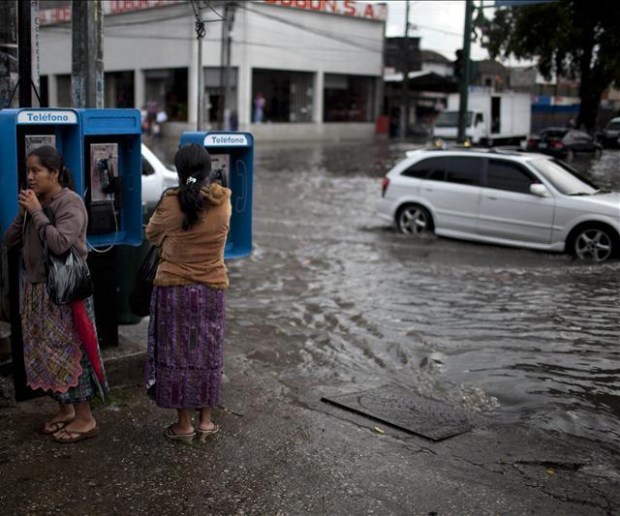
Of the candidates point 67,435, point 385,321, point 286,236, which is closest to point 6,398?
point 67,435

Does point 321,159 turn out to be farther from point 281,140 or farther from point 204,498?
point 204,498

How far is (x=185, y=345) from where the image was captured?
4508 mm

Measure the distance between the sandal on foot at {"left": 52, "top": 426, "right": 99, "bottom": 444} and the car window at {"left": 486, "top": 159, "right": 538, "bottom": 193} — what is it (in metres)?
8.61

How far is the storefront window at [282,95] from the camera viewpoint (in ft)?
139

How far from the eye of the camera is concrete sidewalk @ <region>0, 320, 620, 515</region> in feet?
13.3

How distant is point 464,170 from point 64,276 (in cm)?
922

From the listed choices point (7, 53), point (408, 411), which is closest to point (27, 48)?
point (7, 53)

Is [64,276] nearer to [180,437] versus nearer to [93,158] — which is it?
[180,437]

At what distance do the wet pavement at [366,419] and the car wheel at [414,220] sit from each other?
2.07m

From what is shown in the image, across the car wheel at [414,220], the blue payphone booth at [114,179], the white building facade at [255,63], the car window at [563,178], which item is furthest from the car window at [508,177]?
the white building facade at [255,63]

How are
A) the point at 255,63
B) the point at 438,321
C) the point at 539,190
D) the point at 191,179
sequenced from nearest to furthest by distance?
the point at 191,179 < the point at 438,321 < the point at 539,190 < the point at 255,63

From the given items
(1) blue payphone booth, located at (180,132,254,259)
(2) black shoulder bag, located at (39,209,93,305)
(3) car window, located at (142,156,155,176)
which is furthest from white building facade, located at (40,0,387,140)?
(2) black shoulder bag, located at (39,209,93,305)

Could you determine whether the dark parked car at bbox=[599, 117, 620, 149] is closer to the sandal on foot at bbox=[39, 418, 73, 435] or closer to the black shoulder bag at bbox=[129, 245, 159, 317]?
the black shoulder bag at bbox=[129, 245, 159, 317]

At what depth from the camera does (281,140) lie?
140ft
